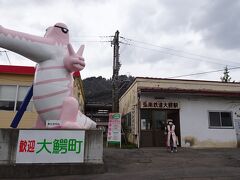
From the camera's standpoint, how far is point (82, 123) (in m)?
7.99

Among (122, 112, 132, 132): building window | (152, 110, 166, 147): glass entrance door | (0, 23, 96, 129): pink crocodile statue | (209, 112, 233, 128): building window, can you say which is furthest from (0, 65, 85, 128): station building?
(209, 112, 233, 128): building window

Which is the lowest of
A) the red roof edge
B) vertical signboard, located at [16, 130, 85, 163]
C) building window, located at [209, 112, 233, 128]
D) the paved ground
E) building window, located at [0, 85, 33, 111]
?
the paved ground

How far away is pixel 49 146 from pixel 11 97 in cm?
712

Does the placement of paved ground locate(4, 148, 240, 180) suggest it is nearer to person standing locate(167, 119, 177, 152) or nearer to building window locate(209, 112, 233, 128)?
person standing locate(167, 119, 177, 152)

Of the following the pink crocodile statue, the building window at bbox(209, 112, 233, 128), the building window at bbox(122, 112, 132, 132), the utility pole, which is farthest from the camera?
the building window at bbox(122, 112, 132, 132)

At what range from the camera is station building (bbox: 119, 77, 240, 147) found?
615 inches

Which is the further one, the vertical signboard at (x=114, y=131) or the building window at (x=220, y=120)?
the building window at (x=220, y=120)

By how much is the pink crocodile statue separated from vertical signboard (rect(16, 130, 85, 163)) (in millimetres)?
354

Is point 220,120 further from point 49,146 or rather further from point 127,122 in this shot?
point 49,146

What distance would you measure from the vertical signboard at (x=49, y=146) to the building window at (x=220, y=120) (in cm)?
1093

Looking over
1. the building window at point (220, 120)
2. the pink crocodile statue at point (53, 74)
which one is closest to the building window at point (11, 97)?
the pink crocodile statue at point (53, 74)

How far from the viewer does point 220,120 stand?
16.2 m

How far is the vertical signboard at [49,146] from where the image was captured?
7.38 meters

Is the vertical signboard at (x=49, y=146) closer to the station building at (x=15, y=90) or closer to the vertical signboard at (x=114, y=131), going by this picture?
the station building at (x=15, y=90)
